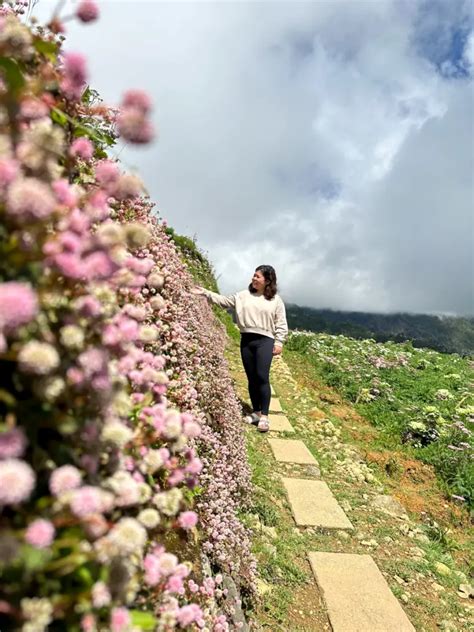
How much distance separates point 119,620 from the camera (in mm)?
1052

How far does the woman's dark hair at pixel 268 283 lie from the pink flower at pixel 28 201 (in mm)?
6787

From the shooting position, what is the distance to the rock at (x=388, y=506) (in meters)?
6.04

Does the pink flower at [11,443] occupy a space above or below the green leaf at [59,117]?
below

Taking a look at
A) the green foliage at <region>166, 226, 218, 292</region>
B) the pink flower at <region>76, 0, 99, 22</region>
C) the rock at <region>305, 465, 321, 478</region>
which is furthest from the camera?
the green foliage at <region>166, 226, 218, 292</region>

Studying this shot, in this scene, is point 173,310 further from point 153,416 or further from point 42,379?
point 42,379

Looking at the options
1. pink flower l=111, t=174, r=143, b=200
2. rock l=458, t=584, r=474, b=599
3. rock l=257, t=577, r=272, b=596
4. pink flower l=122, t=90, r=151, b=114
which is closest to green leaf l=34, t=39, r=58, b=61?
pink flower l=122, t=90, r=151, b=114

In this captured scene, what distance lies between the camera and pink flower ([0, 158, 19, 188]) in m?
0.98

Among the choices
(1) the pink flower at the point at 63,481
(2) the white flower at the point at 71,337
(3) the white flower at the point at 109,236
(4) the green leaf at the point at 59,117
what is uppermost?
(4) the green leaf at the point at 59,117

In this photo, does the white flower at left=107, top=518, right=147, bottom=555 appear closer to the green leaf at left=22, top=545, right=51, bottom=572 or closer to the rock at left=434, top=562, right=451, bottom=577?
the green leaf at left=22, top=545, right=51, bottom=572

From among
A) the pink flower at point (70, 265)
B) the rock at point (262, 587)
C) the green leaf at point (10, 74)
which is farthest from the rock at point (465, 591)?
the green leaf at point (10, 74)

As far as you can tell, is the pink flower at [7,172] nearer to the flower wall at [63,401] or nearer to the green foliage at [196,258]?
the flower wall at [63,401]

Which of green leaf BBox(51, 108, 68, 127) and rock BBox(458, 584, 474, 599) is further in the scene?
rock BBox(458, 584, 474, 599)

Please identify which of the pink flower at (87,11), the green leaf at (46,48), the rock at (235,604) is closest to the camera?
the green leaf at (46,48)

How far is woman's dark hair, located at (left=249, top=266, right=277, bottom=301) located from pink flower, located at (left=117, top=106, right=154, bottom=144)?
6.32 metres
